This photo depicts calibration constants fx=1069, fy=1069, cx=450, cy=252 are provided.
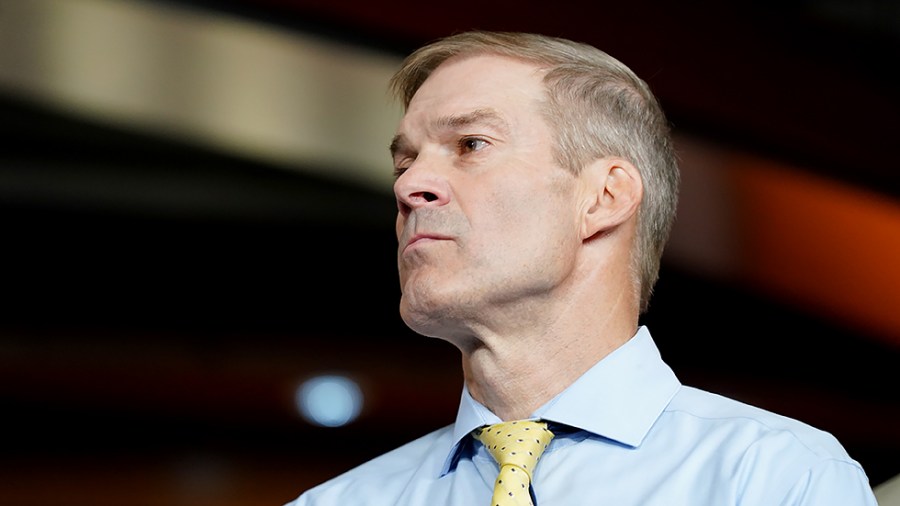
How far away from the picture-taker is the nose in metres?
1.29

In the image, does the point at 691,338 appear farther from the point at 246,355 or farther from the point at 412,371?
the point at 246,355

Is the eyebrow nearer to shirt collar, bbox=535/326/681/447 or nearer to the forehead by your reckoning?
the forehead

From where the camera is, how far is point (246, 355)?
4582mm

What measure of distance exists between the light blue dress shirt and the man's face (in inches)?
5.5

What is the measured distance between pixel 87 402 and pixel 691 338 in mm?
2766

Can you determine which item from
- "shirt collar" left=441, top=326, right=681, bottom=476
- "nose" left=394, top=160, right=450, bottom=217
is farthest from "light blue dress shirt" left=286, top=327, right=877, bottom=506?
"nose" left=394, top=160, right=450, bottom=217

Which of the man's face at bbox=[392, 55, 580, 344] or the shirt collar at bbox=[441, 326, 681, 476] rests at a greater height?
the man's face at bbox=[392, 55, 580, 344]

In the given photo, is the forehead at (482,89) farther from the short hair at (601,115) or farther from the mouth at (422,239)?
the mouth at (422,239)

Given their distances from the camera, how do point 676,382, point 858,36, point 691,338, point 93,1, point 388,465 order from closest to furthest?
point 676,382 < point 388,465 < point 93,1 < point 858,36 < point 691,338

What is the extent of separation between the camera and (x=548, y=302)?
1301 millimetres

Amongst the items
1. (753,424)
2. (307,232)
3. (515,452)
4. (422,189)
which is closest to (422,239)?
(422,189)

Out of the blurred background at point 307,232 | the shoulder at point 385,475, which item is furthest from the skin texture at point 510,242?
the blurred background at point 307,232

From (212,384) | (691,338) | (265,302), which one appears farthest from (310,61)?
(691,338)

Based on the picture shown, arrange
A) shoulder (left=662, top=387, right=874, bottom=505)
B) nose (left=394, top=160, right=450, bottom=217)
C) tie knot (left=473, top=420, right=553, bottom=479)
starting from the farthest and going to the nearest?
nose (left=394, top=160, right=450, bottom=217) → tie knot (left=473, top=420, right=553, bottom=479) → shoulder (left=662, top=387, right=874, bottom=505)
